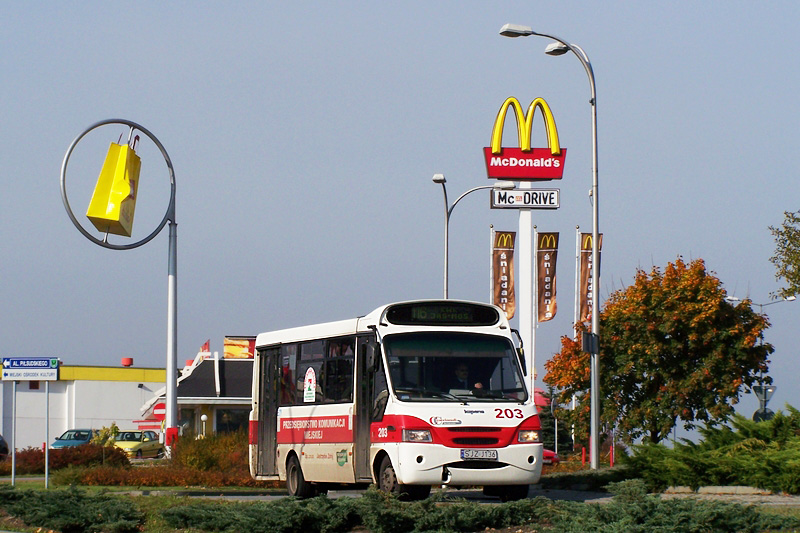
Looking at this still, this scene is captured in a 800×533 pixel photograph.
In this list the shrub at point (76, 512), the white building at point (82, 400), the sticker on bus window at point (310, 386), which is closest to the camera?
the shrub at point (76, 512)

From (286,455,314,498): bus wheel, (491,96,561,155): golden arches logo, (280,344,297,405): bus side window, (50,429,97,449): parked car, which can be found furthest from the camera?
(50,429,97,449): parked car

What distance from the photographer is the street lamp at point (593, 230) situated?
2300 centimetres

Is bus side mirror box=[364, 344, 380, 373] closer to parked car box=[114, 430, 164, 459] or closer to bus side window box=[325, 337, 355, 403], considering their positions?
bus side window box=[325, 337, 355, 403]

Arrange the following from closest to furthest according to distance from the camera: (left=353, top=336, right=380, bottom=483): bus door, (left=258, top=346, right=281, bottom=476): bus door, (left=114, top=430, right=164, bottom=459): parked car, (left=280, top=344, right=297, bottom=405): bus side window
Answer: (left=353, top=336, right=380, bottom=483): bus door → (left=280, top=344, right=297, bottom=405): bus side window → (left=258, top=346, right=281, bottom=476): bus door → (left=114, top=430, right=164, bottom=459): parked car

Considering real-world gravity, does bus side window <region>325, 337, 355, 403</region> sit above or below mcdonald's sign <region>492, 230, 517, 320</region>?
below

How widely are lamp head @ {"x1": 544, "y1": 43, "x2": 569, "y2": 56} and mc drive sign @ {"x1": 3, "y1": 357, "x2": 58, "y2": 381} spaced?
39.0ft

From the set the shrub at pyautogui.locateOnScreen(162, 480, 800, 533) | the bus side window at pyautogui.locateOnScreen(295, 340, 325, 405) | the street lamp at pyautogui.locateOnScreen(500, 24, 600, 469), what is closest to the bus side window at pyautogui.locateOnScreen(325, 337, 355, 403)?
the bus side window at pyautogui.locateOnScreen(295, 340, 325, 405)

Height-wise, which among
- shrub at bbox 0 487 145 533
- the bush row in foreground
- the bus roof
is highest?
the bus roof

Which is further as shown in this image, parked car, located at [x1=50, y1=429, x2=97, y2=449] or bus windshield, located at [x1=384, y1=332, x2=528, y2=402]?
parked car, located at [x1=50, y1=429, x2=97, y2=449]

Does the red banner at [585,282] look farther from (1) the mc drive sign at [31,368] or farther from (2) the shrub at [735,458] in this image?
(2) the shrub at [735,458]

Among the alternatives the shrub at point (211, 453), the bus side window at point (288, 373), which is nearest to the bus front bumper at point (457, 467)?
the bus side window at point (288, 373)

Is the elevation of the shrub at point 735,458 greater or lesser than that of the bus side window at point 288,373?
lesser

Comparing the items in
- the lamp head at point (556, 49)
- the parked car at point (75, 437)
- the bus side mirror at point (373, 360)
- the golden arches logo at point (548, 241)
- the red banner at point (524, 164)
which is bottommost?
the parked car at point (75, 437)

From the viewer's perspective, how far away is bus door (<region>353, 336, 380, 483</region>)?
16.8 m
